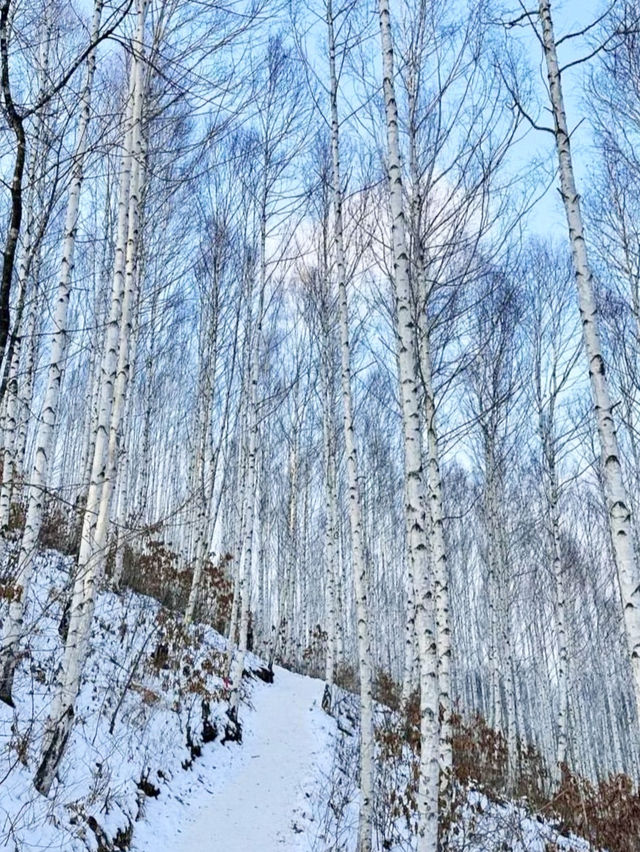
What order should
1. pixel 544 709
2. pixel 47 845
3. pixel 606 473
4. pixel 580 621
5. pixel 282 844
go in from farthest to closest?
pixel 580 621
pixel 544 709
pixel 282 844
pixel 606 473
pixel 47 845

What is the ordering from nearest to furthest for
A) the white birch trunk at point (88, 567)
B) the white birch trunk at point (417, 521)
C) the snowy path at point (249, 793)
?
1. the white birch trunk at point (417, 521)
2. the white birch trunk at point (88, 567)
3. the snowy path at point (249, 793)

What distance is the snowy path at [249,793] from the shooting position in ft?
16.8

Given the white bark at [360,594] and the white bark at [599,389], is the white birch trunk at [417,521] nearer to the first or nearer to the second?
the white bark at [360,594]

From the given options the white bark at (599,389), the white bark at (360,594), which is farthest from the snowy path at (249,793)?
the white bark at (599,389)

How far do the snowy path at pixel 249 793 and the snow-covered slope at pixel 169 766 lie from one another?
0.02m

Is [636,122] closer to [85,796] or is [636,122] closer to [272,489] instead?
[85,796]

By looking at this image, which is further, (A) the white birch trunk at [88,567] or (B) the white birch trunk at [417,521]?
(A) the white birch trunk at [88,567]

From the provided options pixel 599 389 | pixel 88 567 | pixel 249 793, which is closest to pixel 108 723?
pixel 249 793

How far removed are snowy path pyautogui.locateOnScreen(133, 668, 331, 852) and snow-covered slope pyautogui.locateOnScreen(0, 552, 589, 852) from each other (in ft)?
0.06

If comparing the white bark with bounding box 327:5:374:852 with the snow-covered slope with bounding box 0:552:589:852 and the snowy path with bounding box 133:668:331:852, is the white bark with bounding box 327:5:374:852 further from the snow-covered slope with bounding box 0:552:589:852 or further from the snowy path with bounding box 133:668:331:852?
the snowy path with bounding box 133:668:331:852

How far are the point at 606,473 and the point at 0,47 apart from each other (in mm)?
4206

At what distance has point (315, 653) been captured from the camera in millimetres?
15969

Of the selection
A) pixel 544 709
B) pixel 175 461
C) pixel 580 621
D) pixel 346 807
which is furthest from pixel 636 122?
pixel 580 621

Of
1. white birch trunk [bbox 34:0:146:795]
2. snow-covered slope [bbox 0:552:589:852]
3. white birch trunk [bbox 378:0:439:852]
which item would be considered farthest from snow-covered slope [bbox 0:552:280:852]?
white birch trunk [bbox 378:0:439:852]
